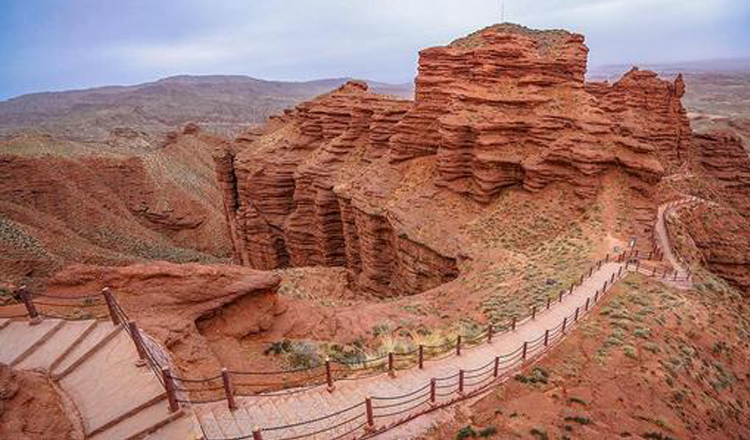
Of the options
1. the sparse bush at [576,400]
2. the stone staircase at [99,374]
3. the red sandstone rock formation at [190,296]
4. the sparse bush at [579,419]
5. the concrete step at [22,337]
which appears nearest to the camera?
the stone staircase at [99,374]

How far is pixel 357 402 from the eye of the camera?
1256cm

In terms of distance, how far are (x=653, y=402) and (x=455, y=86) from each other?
89.8ft

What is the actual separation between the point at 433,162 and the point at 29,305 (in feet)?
97.8

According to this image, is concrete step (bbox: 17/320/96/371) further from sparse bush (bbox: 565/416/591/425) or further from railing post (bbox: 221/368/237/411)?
sparse bush (bbox: 565/416/591/425)

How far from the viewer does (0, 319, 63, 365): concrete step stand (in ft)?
39.1

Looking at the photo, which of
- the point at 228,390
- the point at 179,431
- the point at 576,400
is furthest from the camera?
the point at 576,400

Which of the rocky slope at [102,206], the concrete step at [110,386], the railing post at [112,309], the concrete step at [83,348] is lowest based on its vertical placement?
the rocky slope at [102,206]

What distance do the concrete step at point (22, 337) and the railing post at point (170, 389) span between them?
4.77 meters

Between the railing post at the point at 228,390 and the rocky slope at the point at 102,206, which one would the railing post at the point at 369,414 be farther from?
the rocky slope at the point at 102,206

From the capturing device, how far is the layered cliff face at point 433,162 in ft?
102

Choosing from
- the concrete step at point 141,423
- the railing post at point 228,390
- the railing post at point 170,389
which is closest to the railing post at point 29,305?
the concrete step at point 141,423

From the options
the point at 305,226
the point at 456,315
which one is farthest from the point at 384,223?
the point at 456,315

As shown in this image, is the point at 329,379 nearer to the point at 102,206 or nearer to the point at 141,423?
the point at 141,423

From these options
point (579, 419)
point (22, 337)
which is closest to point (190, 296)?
point (22, 337)
